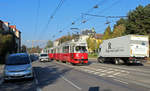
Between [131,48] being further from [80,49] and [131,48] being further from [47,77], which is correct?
[47,77]

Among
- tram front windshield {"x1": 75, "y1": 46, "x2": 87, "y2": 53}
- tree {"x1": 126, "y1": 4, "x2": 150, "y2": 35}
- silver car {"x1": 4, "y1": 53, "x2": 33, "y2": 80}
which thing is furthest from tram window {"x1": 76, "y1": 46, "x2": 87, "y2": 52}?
tree {"x1": 126, "y1": 4, "x2": 150, "y2": 35}

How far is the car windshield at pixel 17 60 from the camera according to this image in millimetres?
12073

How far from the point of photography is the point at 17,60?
40.7 ft

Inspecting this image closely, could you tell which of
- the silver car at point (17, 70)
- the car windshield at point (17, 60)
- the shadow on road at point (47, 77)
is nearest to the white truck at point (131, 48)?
the shadow on road at point (47, 77)

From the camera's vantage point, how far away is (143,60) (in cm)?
2216

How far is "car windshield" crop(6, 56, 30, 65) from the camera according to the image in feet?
39.6

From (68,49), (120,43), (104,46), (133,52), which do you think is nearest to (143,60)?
(133,52)

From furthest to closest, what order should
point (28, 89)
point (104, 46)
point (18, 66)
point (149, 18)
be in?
point (149, 18) → point (104, 46) → point (18, 66) → point (28, 89)

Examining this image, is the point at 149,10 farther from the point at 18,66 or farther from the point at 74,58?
the point at 18,66

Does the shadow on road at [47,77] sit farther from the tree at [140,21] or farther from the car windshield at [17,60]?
the tree at [140,21]

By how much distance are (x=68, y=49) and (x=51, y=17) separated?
4.83 meters

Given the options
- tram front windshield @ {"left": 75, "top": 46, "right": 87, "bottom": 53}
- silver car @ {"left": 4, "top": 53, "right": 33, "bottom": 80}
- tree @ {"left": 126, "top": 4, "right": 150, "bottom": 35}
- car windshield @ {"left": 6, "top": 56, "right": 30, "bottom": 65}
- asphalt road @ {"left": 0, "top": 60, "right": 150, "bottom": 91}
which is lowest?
asphalt road @ {"left": 0, "top": 60, "right": 150, "bottom": 91}

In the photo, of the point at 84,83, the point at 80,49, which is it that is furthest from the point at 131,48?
the point at 84,83

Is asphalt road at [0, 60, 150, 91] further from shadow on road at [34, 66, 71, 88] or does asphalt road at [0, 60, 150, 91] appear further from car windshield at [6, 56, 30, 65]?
car windshield at [6, 56, 30, 65]
